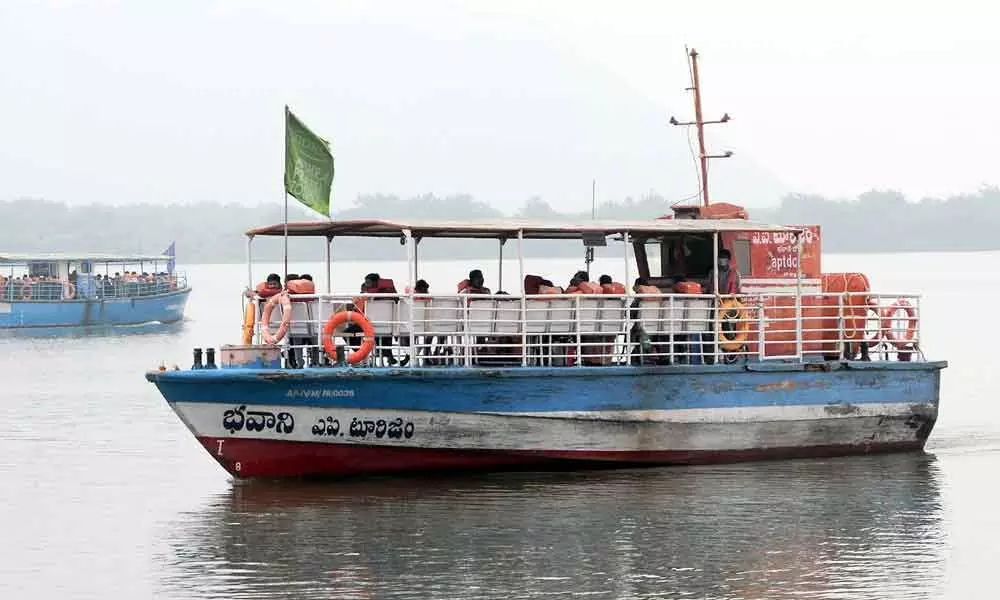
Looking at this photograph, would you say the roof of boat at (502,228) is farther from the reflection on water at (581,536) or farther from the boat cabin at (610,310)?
the reflection on water at (581,536)

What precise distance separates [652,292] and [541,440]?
2.57 meters

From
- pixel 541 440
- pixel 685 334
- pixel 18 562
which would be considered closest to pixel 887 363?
pixel 685 334

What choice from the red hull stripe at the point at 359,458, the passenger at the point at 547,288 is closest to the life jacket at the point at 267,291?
the red hull stripe at the point at 359,458

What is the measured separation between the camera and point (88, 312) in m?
67.8

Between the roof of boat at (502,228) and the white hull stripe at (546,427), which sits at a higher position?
the roof of boat at (502,228)

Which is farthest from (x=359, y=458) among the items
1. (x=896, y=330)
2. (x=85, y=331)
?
(x=85, y=331)

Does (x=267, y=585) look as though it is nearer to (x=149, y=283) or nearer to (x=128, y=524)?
(x=128, y=524)

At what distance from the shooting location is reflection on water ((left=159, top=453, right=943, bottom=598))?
17359mm

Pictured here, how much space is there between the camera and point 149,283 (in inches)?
2837

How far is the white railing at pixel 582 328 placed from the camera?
73.3 feet

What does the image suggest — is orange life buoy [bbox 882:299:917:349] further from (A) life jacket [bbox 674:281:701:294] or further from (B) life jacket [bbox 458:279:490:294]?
(B) life jacket [bbox 458:279:490:294]

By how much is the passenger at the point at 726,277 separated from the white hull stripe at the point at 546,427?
184 centimetres

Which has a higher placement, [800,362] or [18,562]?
[800,362]

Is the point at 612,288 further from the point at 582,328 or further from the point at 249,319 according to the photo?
the point at 249,319
